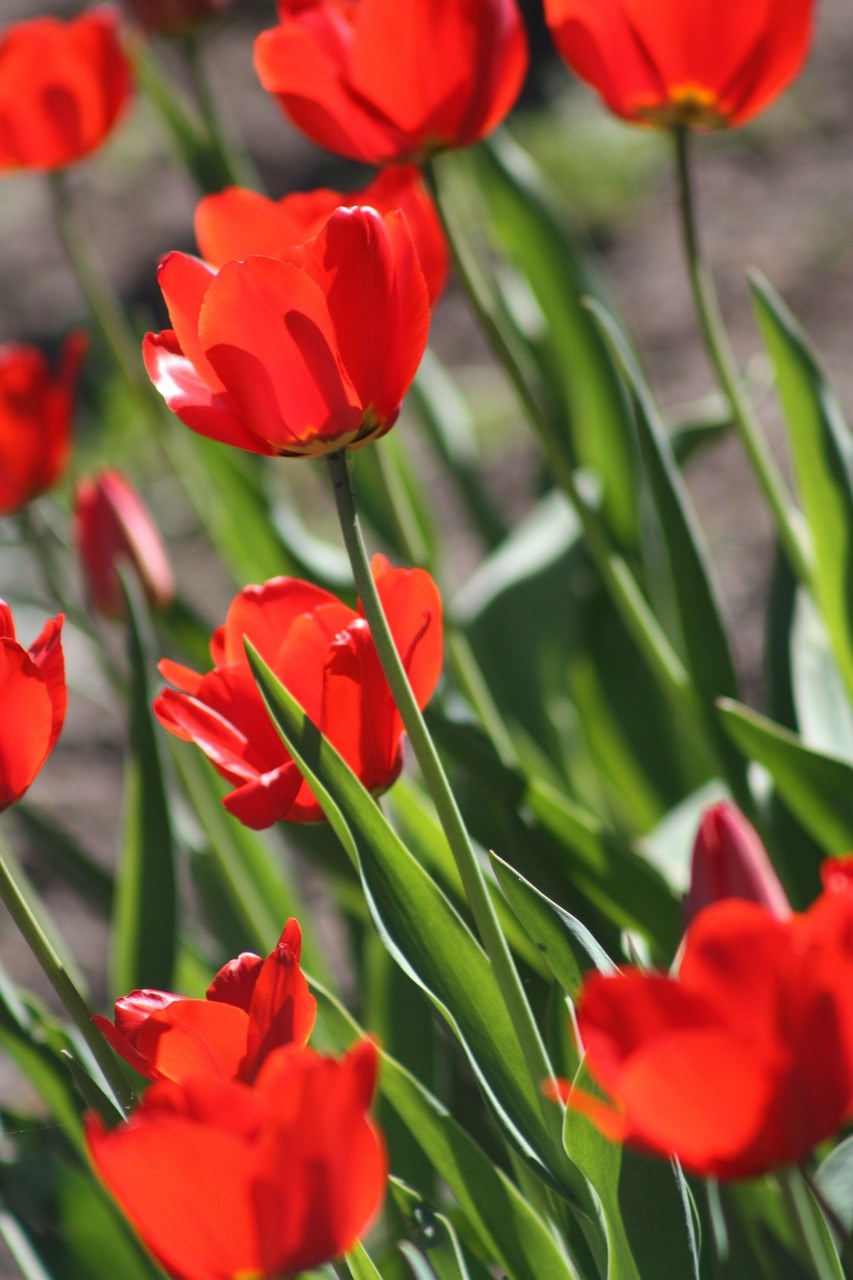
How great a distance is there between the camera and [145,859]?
2.40 ft

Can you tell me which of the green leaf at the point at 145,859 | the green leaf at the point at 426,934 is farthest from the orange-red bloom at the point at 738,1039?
the green leaf at the point at 145,859

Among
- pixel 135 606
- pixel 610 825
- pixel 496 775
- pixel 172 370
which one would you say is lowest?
pixel 610 825

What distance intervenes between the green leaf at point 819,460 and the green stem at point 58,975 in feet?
1.57

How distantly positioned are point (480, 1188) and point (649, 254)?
203cm

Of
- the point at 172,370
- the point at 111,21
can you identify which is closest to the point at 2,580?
the point at 111,21

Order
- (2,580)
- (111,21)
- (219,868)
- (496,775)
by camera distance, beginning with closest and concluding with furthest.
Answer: (496,775), (219,868), (111,21), (2,580)

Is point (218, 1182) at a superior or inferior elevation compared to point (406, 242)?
inferior

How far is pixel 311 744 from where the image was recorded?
0.44 metres

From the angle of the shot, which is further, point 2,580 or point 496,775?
point 2,580

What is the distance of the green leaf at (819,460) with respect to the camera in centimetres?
77

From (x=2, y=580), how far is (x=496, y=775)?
1369 mm

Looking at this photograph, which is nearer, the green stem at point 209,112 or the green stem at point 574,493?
the green stem at point 574,493

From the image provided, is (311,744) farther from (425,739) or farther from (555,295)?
(555,295)

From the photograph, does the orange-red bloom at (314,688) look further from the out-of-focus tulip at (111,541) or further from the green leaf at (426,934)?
the out-of-focus tulip at (111,541)
